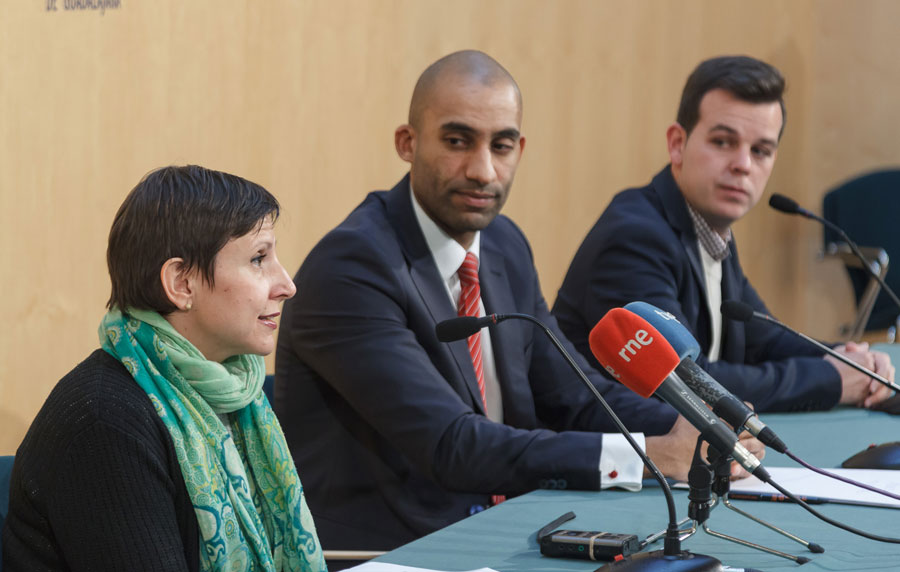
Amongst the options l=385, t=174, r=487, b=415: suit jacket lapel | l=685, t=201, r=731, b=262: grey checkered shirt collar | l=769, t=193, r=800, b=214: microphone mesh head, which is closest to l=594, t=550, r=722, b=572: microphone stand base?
l=385, t=174, r=487, b=415: suit jacket lapel

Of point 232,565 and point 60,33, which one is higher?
point 60,33

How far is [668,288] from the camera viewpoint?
2.64 metres

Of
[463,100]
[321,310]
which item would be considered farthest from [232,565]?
[463,100]

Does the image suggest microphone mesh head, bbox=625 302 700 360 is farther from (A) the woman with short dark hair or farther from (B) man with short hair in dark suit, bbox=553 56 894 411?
(B) man with short hair in dark suit, bbox=553 56 894 411

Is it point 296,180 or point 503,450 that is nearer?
point 503,450

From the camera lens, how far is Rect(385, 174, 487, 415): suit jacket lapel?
211 cm

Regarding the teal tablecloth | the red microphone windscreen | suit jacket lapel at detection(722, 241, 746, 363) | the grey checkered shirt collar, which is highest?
the grey checkered shirt collar

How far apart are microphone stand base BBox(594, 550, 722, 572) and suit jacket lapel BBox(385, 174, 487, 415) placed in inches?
31.8

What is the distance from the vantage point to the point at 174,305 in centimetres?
151

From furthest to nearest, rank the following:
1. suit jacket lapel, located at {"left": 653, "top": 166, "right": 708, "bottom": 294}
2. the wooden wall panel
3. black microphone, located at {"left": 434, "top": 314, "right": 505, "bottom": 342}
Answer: suit jacket lapel, located at {"left": 653, "top": 166, "right": 708, "bottom": 294}
the wooden wall panel
black microphone, located at {"left": 434, "top": 314, "right": 505, "bottom": 342}

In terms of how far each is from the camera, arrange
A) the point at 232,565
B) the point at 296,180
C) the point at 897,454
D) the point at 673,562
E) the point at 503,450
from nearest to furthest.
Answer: the point at 673,562, the point at 232,565, the point at 503,450, the point at 897,454, the point at 296,180

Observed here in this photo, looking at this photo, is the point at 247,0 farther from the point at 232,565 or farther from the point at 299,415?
the point at 232,565

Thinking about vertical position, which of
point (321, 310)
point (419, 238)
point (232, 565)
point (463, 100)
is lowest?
point (232, 565)

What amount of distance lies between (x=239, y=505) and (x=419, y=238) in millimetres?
823
